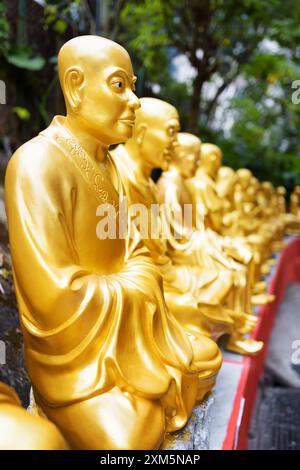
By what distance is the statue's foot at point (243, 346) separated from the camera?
8.18 ft

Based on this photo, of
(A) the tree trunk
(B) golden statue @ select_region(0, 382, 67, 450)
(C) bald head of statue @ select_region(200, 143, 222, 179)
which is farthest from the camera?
(A) the tree trunk

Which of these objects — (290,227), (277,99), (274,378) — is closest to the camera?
(274,378)

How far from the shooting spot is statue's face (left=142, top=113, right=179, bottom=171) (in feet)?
6.71

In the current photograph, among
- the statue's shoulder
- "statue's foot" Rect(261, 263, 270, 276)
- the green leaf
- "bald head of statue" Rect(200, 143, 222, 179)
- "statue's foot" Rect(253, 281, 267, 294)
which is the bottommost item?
"statue's foot" Rect(261, 263, 270, 276)

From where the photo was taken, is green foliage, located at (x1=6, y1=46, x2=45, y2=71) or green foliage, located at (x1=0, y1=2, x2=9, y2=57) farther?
green foliage, located at (x1=6, y1=46, x2=45, y2=71)

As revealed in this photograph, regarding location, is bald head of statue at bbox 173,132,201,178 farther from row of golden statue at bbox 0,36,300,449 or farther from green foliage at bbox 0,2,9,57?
green foliage at bbox 0,2,9,57

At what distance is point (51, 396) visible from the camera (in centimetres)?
121

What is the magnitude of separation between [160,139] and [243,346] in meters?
1.25

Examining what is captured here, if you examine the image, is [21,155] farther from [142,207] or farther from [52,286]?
[142,207]

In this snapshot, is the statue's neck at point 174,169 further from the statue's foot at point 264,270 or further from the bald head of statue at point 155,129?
Result: the statue's foot at point 264,270

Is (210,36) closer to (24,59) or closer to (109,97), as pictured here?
(24,59)

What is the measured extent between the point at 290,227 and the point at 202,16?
3398 mm

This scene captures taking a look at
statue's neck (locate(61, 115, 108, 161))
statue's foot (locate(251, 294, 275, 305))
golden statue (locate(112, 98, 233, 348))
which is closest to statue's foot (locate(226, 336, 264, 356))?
golden statue (locate(112, 98, 233, 348))
